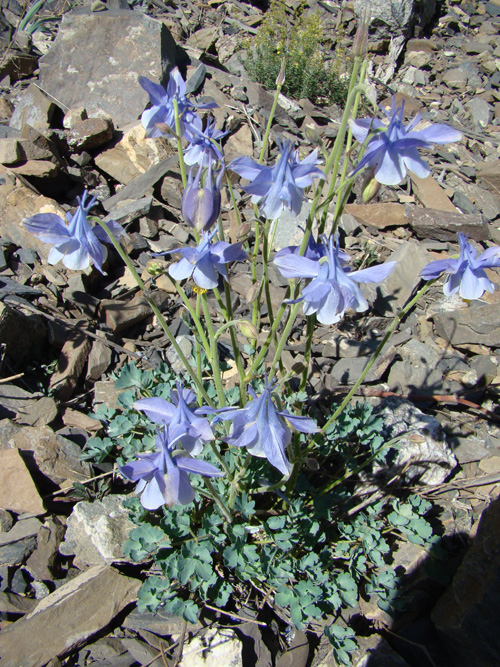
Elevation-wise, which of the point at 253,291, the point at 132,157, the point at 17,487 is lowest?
the point at 17,487

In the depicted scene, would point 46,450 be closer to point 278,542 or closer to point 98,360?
point 98,360

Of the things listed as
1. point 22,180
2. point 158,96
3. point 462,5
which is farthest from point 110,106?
point 462,5

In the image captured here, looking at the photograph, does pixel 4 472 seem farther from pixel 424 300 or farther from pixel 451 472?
pixel 424 300

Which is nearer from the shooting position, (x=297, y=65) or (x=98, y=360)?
(x=98, y=360)

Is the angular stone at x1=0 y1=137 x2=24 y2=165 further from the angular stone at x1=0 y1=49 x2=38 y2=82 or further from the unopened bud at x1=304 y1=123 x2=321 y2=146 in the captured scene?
the unopened bud at x1=304 y1=123 x2=321 y2=146

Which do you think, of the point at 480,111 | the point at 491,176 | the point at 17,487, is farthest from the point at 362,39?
the point at 480,111

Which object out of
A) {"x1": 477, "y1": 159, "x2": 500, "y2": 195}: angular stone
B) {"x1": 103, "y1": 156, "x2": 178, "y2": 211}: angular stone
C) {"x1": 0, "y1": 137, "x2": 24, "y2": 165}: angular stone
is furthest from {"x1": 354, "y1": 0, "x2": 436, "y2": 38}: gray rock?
{"x1": 0, "y1": 137, "x2": 24, "y2": 165}: angular stone

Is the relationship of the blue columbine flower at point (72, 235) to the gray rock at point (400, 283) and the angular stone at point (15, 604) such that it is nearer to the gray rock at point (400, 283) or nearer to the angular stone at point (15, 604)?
the angular stone at point (15, 604)
